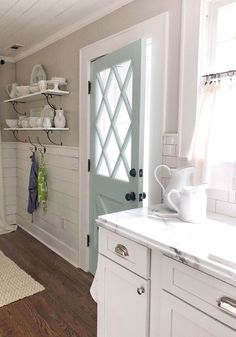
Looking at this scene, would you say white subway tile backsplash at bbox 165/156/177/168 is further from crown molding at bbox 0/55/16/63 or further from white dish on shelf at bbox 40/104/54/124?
crown molding at bbox 0/55/16/63

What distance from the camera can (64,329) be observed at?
6.68ft

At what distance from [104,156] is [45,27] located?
4.83 feet

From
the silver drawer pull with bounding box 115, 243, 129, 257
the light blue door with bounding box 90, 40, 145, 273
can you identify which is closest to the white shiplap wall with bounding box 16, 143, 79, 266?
the light blue door with bounding box 90, 40, 145, 273

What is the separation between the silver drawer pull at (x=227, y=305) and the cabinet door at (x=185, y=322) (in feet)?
0.20

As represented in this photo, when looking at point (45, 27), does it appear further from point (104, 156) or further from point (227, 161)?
point (227, 161)

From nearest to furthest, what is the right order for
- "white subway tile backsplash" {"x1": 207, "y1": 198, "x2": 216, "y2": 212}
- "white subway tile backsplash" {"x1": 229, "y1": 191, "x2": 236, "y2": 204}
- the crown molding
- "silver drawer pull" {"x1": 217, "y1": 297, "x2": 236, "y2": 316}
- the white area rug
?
"silver drawer pull" {"x1": 217, "y1": 297, "x2": 236, "y2": 316} → "white subway tile backsplash" {"x1": 229, "y1": 191, "x2": 236, "y2": 204} → "white subway tile backsplash" {"x1": 207, "y1": 198, "x2": 216, "y2": 212} → the white area rug → the crown molding

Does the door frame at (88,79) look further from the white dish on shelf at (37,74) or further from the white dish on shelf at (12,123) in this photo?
the white dish on shelf at (12,123)

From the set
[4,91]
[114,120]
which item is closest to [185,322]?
[114,120]

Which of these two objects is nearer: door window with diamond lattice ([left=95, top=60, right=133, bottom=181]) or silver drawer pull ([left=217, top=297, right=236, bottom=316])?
silver drawer pull ([left=217, top=297, right=236, bottom=316])

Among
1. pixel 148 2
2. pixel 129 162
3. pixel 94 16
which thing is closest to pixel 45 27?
pixel 94 16

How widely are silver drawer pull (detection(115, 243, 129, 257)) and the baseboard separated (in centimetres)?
170

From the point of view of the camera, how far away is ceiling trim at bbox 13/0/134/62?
90.8 inches

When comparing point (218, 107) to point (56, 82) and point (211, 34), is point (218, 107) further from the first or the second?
point (56, 82)

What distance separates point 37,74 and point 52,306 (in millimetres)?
2494
